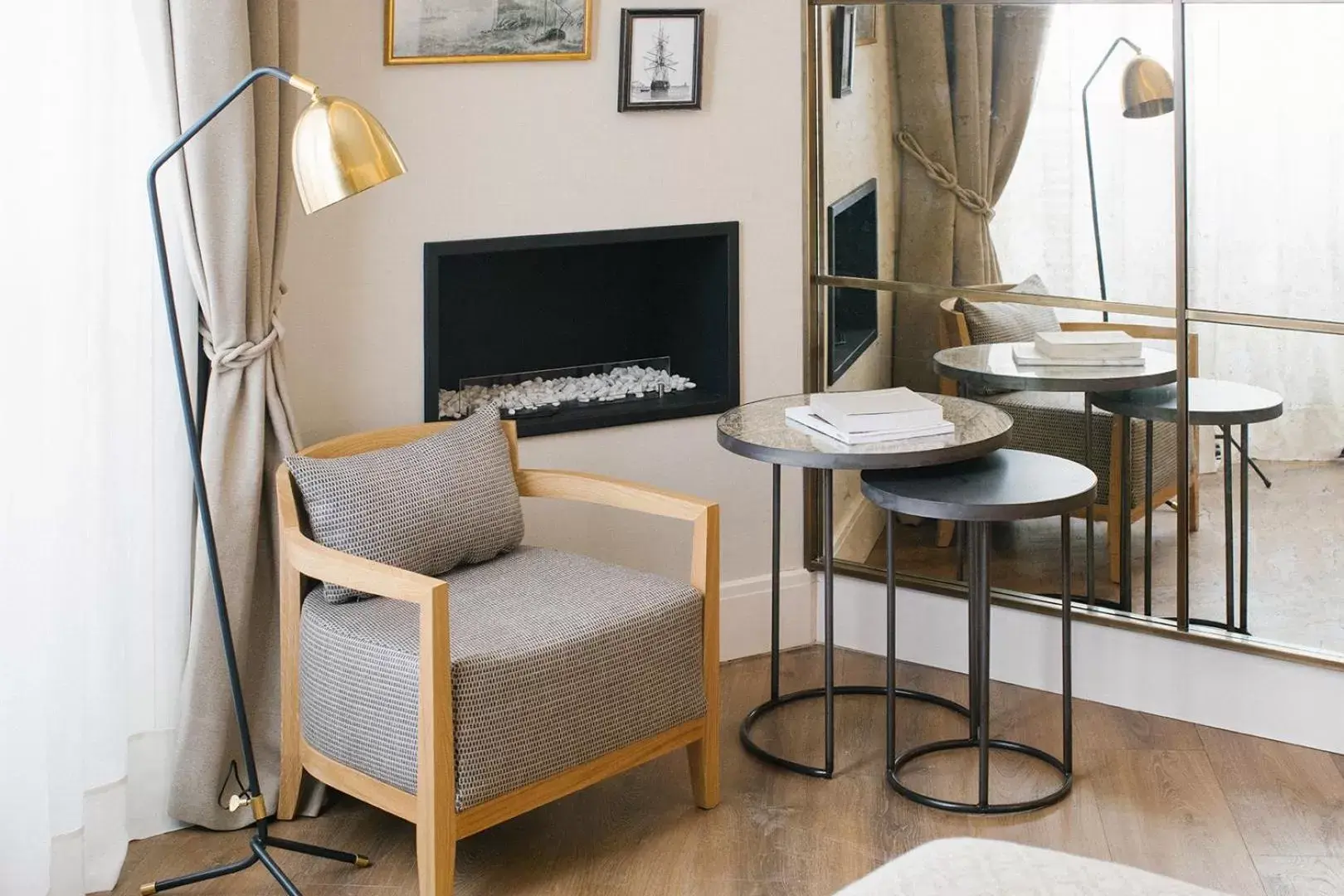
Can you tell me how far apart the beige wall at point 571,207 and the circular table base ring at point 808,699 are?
431mm

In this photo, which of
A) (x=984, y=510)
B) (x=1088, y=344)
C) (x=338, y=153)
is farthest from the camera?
(x=1088, y=344)

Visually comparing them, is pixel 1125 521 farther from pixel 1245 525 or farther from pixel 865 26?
pixel 865 26

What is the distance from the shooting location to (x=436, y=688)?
97.4 inches

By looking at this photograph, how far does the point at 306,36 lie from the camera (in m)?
3.16

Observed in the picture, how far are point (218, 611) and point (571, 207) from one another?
1.33 m

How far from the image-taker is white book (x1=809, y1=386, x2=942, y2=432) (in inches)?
118

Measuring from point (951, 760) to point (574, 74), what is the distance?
5.75ft

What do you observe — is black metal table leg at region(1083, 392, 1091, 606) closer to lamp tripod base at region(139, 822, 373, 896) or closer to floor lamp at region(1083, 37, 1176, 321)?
floor lamp at region(1083, 37, 1176, 321)

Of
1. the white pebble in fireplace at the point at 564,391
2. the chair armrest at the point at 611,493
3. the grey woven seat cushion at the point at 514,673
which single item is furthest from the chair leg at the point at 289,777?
the white pebble in fireplace at the point at 564,391

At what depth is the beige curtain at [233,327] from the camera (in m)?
2.79

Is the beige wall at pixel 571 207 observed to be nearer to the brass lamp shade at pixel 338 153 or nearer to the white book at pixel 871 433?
the white book at pixel 871 433

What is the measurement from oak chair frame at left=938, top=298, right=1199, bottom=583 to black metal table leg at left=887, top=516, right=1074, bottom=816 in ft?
1.33

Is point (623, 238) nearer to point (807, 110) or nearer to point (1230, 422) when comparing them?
point (807, 110)

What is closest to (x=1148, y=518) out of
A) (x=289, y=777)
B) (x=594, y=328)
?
(x=594, y=328)
